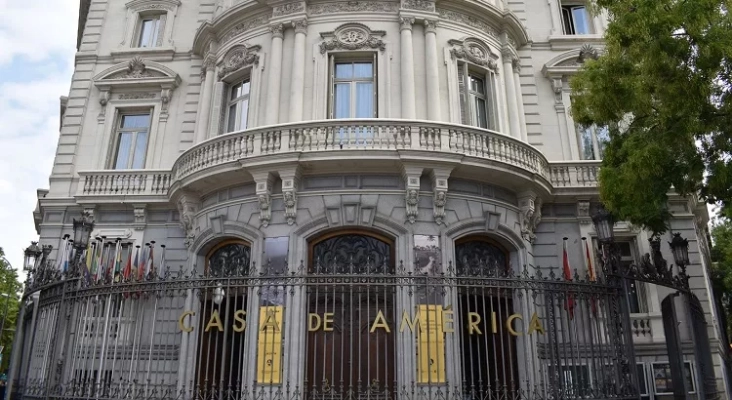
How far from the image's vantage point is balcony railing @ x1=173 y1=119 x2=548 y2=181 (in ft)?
41.5

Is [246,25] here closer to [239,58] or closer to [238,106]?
[239,58]

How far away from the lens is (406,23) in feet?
48.6

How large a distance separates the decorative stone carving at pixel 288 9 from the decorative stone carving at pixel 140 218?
20.3ft

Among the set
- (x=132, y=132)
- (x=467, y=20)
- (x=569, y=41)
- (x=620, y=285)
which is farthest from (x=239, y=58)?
(x=620, y=285)

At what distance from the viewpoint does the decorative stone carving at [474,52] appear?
15188mm

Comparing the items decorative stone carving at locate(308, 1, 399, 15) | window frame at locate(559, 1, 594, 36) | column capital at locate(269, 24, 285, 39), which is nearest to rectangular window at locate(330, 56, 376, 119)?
decorative stone carving at locate(308, 1, 399, 15)

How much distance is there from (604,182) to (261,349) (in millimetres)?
7145

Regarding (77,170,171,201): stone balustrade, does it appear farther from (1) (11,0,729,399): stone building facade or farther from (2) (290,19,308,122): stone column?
(2) (290,19,308,122): stone column

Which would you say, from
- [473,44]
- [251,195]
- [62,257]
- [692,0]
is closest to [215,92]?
[251,195]

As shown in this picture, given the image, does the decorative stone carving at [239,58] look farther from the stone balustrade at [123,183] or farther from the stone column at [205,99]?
the stone balustrade at [123,183]

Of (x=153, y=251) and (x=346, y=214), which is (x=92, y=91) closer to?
(x=153, y=251)

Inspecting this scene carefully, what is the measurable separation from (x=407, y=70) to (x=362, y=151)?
3045 millimetres

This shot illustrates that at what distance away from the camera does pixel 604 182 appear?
1072cm

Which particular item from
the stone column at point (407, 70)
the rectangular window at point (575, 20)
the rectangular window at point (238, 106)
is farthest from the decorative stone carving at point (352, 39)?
the rectangular window at point (575, 20)
